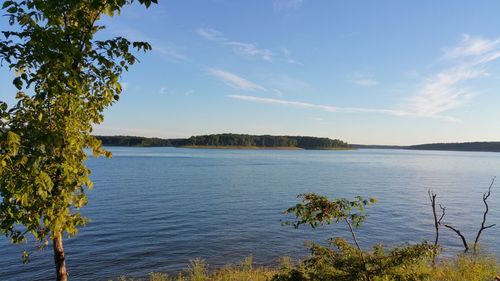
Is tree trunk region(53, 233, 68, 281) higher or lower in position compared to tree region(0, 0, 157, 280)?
lower

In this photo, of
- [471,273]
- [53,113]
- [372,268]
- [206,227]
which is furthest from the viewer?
[206,227]

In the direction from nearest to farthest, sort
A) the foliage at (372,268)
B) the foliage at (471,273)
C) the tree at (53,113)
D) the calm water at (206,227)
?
the tree at (53,113) → the foliage at (372,268) → the foliage at (471,273) → the calm water at (206,227)

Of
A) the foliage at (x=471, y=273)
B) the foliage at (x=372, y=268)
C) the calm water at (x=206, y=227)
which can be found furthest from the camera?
the calm water at (x=206, y=227)

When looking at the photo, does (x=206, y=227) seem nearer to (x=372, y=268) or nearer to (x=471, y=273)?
(x=471, y=273)

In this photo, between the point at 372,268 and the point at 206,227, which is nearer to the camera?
the point at 372,268

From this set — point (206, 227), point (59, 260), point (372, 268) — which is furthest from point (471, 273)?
point (206, 227)

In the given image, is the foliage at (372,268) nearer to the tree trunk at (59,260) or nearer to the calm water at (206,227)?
the tree trunk at (59,260)

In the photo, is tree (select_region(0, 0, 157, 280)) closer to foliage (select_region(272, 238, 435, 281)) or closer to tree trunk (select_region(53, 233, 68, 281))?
tree trunk (select_region(53, 233, 68, 281))

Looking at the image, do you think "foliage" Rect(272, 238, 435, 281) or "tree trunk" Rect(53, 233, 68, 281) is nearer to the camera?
"tree trunk" Rect(53, 233, 68, 281)

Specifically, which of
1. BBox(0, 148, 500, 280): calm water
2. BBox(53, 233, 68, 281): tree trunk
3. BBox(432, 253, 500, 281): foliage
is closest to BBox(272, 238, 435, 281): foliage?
BBox(53, 233, 68, 281): tree trunk

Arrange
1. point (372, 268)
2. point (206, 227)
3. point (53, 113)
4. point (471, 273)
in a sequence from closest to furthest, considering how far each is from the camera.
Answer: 1. point (53, 113)
2. point (372, 268)
3. point (471, 273)
4. point (206, 227)

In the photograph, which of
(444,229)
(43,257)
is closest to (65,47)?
(43,257)

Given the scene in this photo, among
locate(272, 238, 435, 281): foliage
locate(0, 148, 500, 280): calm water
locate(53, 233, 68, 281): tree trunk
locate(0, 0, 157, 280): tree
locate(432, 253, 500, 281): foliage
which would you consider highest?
locate(0, 0, 157, 280): tree

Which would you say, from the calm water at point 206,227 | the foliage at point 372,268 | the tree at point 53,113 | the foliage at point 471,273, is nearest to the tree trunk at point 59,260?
the tree at point 53,113
